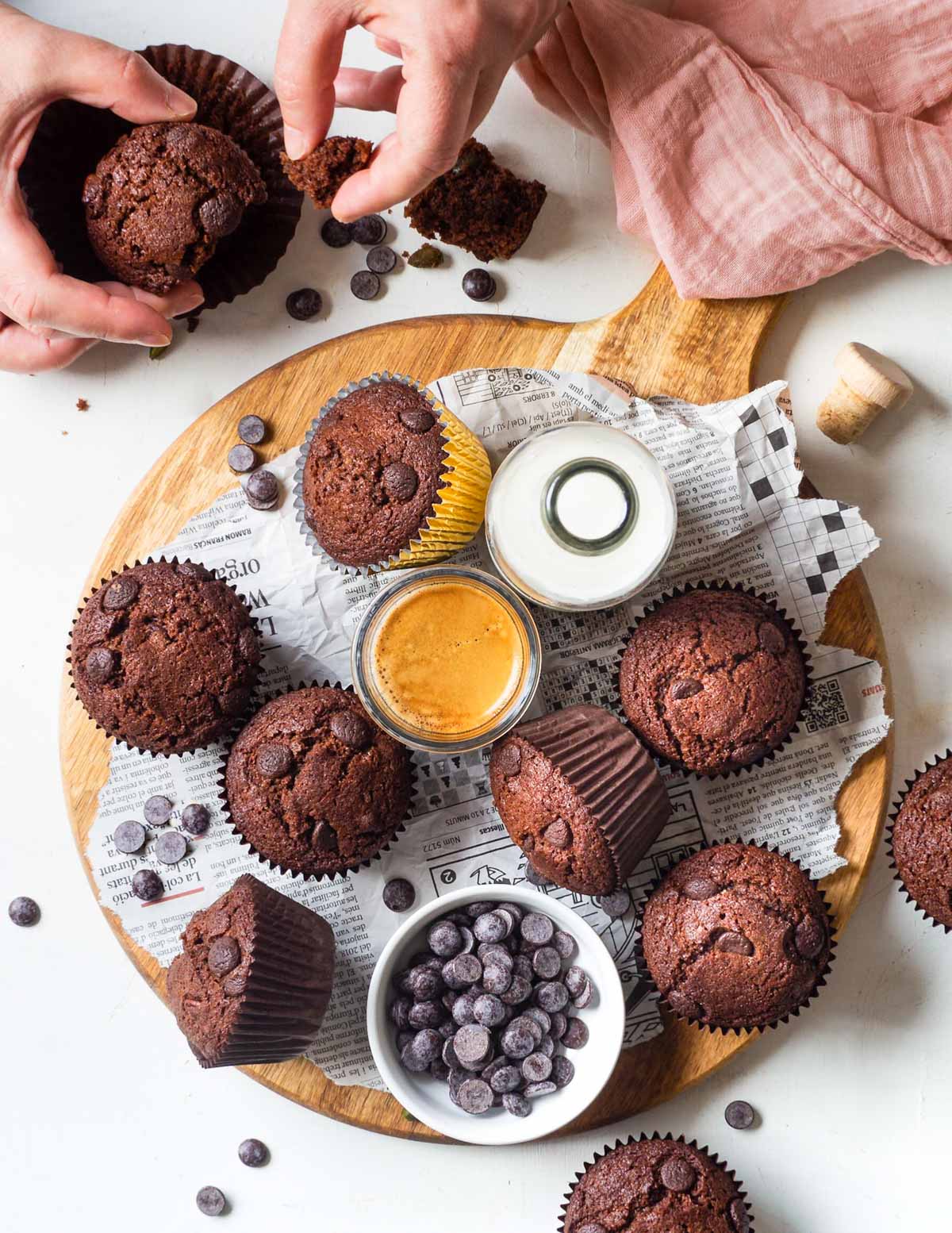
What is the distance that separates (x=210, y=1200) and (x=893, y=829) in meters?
2.50

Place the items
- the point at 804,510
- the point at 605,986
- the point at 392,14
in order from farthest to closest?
the point at 804,510, the point at 605,986, the point at 392,14

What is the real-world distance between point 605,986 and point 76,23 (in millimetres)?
3498

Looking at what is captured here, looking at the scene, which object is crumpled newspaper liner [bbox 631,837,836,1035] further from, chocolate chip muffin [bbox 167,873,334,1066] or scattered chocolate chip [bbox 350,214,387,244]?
scattered chocolate chip [bbox 350,214,387,244]

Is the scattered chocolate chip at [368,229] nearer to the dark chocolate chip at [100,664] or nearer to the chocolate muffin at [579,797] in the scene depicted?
the dark chocolate chip at [100,664]

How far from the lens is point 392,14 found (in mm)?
2572

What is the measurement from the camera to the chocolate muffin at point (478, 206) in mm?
3350

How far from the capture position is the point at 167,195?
10.1 feet

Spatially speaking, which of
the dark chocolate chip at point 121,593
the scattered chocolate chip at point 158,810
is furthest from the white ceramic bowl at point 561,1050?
the dark chocolate chip at point 121,593

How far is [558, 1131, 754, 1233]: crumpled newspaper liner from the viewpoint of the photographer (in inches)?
123

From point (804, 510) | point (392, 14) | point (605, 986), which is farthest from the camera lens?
point (804, 510)

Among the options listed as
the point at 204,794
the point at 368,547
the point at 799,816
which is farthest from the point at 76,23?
the point at 799,816

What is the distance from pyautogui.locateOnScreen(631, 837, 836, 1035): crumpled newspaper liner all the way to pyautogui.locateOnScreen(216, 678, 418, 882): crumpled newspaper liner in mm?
781

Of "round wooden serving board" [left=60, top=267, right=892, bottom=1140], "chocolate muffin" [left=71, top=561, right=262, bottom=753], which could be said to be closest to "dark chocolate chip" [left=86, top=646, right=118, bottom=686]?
"chocolate muffin" [left=71, top=561, right=262, bottom=753]

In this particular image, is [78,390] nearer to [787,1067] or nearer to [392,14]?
[392,14]
